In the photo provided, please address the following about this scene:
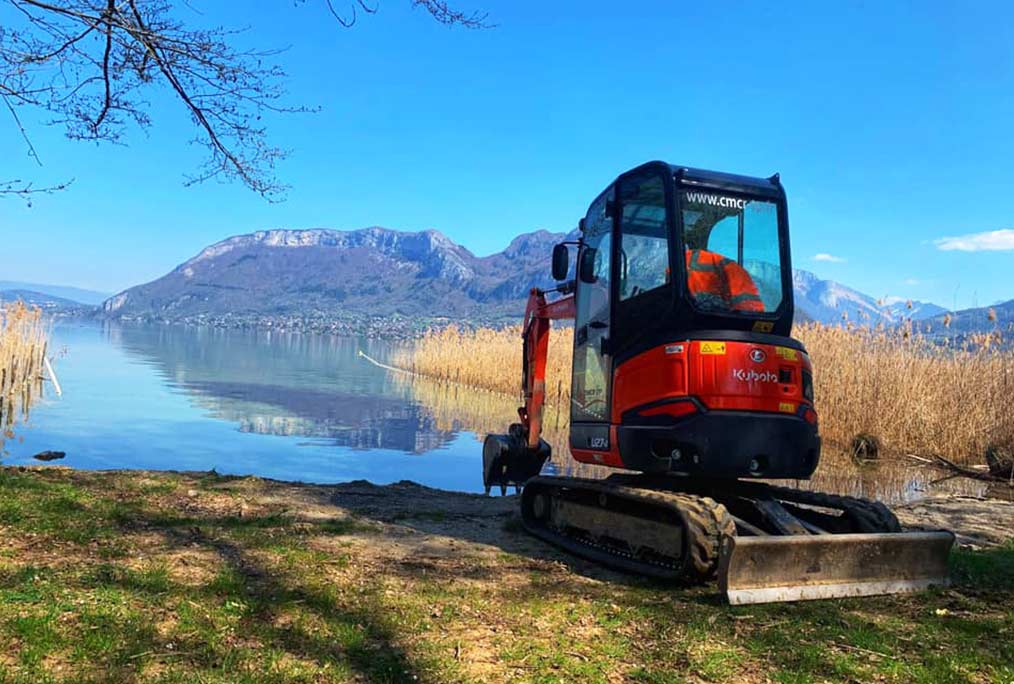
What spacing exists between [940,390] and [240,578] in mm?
14859

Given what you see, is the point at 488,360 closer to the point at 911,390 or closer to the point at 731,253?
the point at 911,390

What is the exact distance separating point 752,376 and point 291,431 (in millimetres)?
13041

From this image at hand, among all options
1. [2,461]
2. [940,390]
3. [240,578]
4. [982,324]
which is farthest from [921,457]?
[2,461]

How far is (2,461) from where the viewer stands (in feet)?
35.8

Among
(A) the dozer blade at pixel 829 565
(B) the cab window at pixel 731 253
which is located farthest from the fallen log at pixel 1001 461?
(B) the cab window at pixel 731 253

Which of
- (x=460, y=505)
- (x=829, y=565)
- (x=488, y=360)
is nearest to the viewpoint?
(x=829, y=565)

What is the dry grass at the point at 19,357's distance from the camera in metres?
15.4

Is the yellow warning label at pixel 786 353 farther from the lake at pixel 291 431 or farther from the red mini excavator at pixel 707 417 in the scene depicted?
the lake at pixel 291 431

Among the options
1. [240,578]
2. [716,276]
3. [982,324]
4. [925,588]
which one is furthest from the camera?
[982,324]

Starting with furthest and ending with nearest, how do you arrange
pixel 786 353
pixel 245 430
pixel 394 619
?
1. pixel 245 430
2. pixel 786 353
3. pixel 394 619

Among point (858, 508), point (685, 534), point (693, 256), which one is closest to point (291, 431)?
point (693, 256)

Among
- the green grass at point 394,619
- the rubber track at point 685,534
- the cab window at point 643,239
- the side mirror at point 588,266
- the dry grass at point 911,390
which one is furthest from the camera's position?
the dry grass at point 911,390

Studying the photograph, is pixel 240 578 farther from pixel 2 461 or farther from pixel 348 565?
pixel 2 461

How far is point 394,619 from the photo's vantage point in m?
3.72
